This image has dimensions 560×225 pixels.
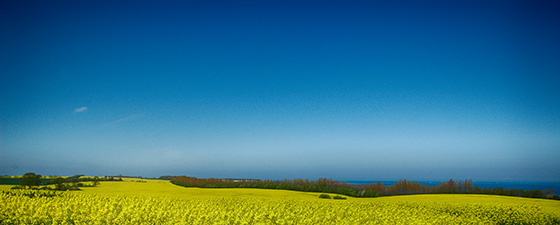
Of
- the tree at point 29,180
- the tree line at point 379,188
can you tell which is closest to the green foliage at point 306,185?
the tree line at point 379,188

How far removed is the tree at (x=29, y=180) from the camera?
66.1 feet

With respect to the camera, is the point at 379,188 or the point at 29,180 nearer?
the point at 29,180

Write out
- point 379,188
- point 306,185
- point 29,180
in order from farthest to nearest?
point 306,185, point 379,188, point 29,180

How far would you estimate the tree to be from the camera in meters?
20.1

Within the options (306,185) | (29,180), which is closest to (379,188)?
(306,185)

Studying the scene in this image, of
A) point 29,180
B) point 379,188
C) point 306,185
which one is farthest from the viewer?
point 306,185

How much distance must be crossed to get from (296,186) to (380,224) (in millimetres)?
20895

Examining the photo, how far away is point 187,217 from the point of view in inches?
366

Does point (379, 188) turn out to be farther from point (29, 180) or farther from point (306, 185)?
point (29, 180)

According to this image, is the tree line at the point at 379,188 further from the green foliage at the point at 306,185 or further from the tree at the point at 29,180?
the tree at the point at 29,180

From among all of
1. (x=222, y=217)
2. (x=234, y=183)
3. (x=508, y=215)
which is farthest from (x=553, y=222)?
(x=234, y=183)

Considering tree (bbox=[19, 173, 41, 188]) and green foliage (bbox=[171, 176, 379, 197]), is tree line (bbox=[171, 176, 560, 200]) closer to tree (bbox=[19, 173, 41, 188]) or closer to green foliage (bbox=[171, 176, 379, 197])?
green foliage (bbox=[171, 176, 379, 197])

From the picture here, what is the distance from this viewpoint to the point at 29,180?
66.6 ft

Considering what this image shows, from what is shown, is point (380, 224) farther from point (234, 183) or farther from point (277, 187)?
point (234, 183)
